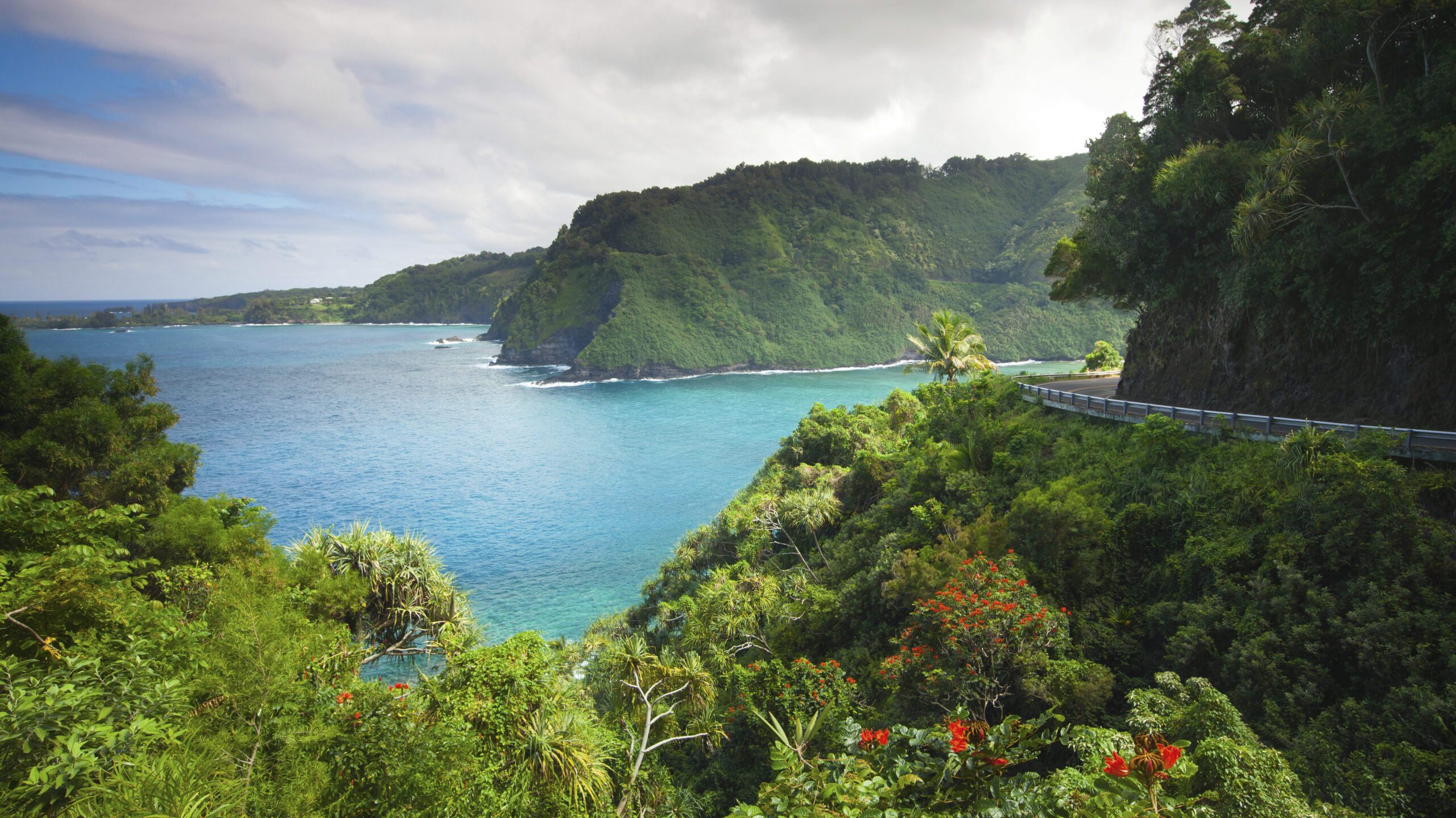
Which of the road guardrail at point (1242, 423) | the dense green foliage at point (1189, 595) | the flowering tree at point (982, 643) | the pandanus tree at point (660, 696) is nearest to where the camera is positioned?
the dense green foliage at point (1189, 595)

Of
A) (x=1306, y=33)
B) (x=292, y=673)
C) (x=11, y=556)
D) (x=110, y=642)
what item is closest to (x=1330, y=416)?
(x=1306, y=33)

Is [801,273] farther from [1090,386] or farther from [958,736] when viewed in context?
[958,736]

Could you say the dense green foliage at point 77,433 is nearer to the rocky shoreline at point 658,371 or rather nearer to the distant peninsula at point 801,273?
the rocky shoreline at point 658,371

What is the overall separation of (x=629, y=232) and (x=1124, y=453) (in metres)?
134

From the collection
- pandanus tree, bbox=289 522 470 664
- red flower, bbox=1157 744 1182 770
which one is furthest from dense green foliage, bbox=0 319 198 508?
red flower, bbox=1157 744 1182 770

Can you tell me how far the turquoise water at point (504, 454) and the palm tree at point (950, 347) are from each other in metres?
17.2

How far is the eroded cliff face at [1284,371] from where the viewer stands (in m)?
12.0

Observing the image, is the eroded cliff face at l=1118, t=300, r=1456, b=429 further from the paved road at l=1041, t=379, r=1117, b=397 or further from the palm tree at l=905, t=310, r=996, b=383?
the palm tree at l=905, t=310, r=996, b=383

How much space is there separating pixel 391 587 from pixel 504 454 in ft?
140

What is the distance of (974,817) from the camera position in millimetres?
4898

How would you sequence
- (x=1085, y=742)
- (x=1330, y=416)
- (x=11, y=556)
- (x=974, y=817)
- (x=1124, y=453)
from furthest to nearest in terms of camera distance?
(x=1124, y=453)
(x=1330, y=416)
(x=11, y=556)
(x=1085, y=742)
(x=974, y=817)

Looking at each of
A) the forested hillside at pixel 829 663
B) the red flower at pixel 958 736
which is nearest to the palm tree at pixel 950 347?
the forested hillside at pixel 829 663

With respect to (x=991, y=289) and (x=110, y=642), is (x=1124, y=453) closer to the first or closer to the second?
(x=110, y=642)

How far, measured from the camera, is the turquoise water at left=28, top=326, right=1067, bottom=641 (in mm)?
33375
